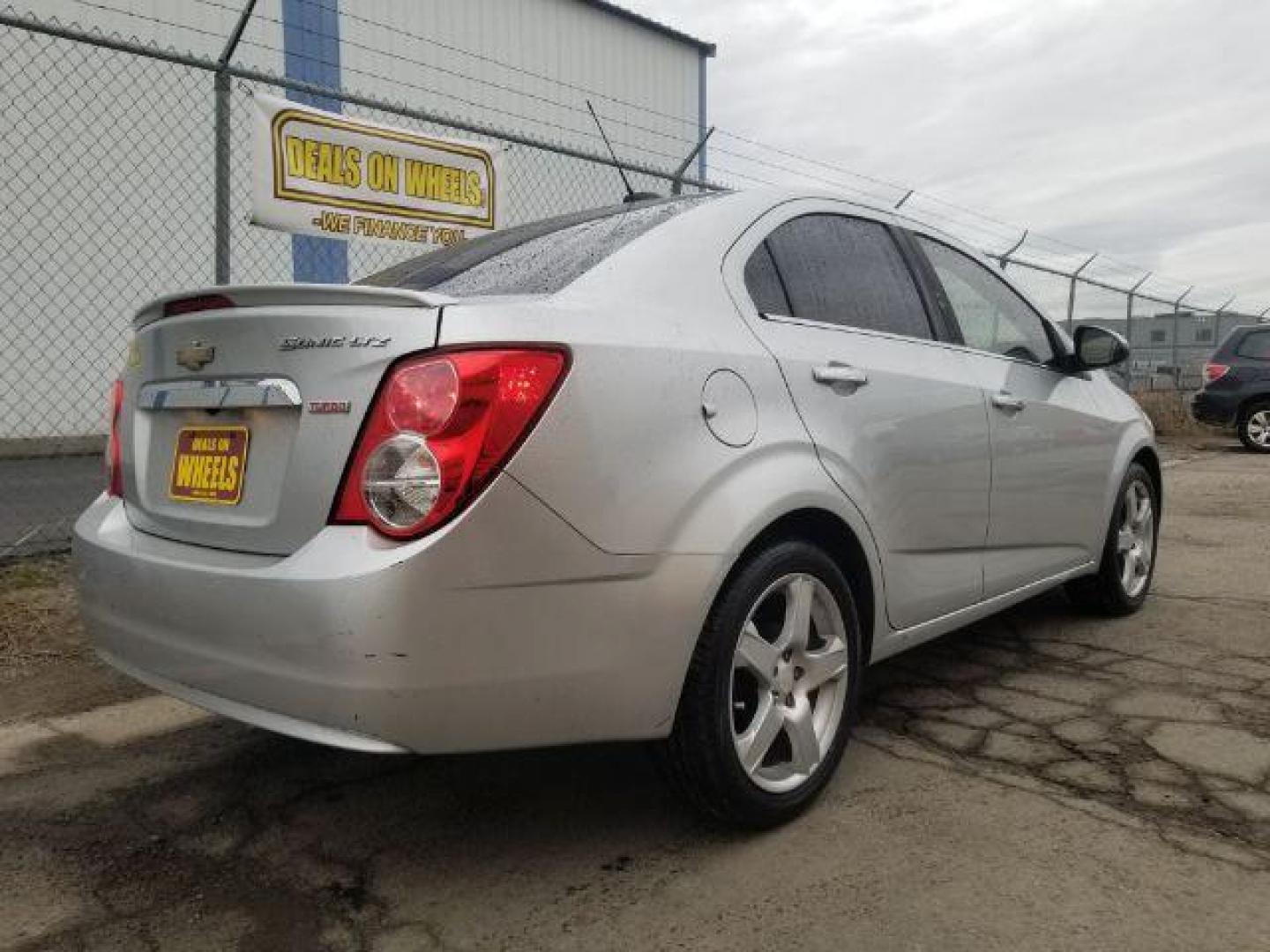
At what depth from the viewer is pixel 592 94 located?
15.1 metres

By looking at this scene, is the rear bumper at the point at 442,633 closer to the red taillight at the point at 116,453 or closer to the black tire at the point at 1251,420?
the red taillight at the point at 116,453

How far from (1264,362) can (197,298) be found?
45.2ft

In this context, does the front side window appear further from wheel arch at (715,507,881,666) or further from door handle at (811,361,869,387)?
wheel arch at (715,507,881,666)

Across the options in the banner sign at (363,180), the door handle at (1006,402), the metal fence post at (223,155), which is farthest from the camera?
the banner sign at (363,180)

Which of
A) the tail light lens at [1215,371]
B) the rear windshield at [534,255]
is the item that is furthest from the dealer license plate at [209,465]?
the tail light lens at [1215,371]

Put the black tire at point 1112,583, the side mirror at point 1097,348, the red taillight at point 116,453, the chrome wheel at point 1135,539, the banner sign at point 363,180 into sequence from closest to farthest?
the red taillight at point 116,453 < the side mirror at point 1097,348 < the black tire at point 1112,583 < the chrome wheel at point 1135,539 < the banner sign at point 363,180

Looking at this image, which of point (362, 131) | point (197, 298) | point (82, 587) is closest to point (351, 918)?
point (82, 587)

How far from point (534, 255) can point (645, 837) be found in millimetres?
1397

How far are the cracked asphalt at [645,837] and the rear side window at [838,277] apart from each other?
1.20 meters

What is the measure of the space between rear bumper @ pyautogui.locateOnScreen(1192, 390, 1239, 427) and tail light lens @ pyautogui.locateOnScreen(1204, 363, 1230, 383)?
0.18 metres

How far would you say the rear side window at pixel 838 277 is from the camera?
8.60ft

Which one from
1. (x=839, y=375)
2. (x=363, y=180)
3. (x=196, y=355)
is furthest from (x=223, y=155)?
(x=839, y=375)

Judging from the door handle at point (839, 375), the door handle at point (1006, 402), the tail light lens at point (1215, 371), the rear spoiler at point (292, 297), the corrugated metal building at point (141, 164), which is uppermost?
the corrugated metal building at point (141, 164)

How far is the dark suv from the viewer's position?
12.8 m
